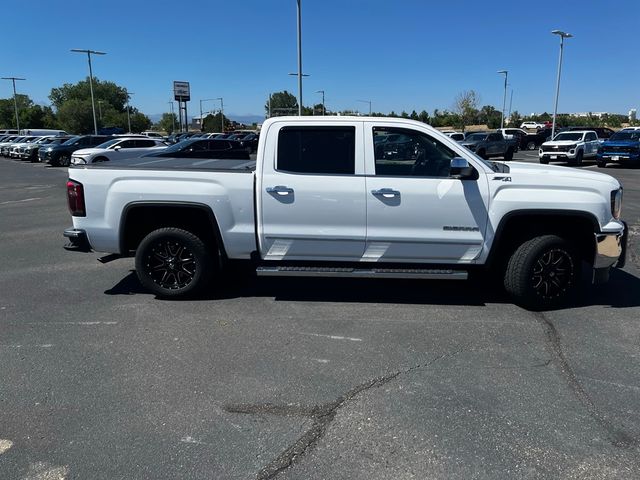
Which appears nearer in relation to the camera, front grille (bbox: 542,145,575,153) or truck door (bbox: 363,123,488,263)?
truck door (bbox: 363,123,488,263)

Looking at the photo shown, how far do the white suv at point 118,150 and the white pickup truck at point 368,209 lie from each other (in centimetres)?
1734

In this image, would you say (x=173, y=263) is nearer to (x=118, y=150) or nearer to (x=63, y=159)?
(x=118, y=150)

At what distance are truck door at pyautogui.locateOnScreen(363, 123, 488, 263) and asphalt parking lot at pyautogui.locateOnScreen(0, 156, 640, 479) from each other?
0.62 metres

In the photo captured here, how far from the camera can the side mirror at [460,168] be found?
16.1 ft

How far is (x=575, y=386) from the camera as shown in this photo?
379 cm

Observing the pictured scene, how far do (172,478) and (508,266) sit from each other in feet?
12.6

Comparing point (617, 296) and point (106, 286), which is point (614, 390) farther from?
point (106, 286)

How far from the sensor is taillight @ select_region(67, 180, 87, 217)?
5387 millimetres

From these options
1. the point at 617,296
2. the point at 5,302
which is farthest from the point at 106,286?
the point at 617,296

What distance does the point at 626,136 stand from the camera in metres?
25.6

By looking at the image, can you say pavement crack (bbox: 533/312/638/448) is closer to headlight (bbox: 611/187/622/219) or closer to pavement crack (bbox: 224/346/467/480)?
pavement crack (bbox: 224/346/467/480)

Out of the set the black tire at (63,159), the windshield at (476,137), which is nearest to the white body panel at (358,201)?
the black tire at (63,159)

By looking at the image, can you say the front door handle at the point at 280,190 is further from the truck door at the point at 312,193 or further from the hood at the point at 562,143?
the hood at the point at 562,143

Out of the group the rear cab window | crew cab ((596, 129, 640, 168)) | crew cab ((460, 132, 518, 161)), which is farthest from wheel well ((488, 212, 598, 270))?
crew cab ((460, 132, 518, 161))
